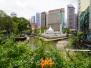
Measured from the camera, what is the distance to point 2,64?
18.6 feet

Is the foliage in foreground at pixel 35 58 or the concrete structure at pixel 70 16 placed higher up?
the concrete structure at pixel 70 16

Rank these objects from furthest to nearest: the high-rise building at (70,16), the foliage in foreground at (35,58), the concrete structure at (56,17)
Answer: the high-rise building at (70,16) < the concrete structure at (56,17) < the foliage in foreground at (35,58)

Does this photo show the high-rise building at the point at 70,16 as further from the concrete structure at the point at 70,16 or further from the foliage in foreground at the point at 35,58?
the foliage in foreground at the point at 35,58

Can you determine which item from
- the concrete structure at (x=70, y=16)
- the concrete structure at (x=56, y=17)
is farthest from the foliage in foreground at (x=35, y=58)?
the concrete structure at (x=70, y=16)

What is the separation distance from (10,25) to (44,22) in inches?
5075

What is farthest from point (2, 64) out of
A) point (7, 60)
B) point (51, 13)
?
point (51, 13)

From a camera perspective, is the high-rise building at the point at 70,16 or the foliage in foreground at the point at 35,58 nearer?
the foliage in foreground at the point at 35,58

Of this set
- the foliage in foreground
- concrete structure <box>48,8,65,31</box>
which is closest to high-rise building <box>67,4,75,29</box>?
concrete structure <box>48,8,65,31</box>

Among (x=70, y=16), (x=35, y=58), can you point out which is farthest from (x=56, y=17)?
(x=35, y=58)

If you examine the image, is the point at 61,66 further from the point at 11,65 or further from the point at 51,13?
the point at 51,13

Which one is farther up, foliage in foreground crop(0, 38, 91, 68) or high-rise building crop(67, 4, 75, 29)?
high-rise building crop(67, 4, 75, 29)

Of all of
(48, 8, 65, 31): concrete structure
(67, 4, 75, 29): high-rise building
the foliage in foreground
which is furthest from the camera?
(67, 4, 75, 29): high-rise building

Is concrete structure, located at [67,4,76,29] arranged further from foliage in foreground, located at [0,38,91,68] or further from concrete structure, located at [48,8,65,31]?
foliage in foreground, located at [0,38,91,68]

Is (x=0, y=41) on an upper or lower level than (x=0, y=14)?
lower
